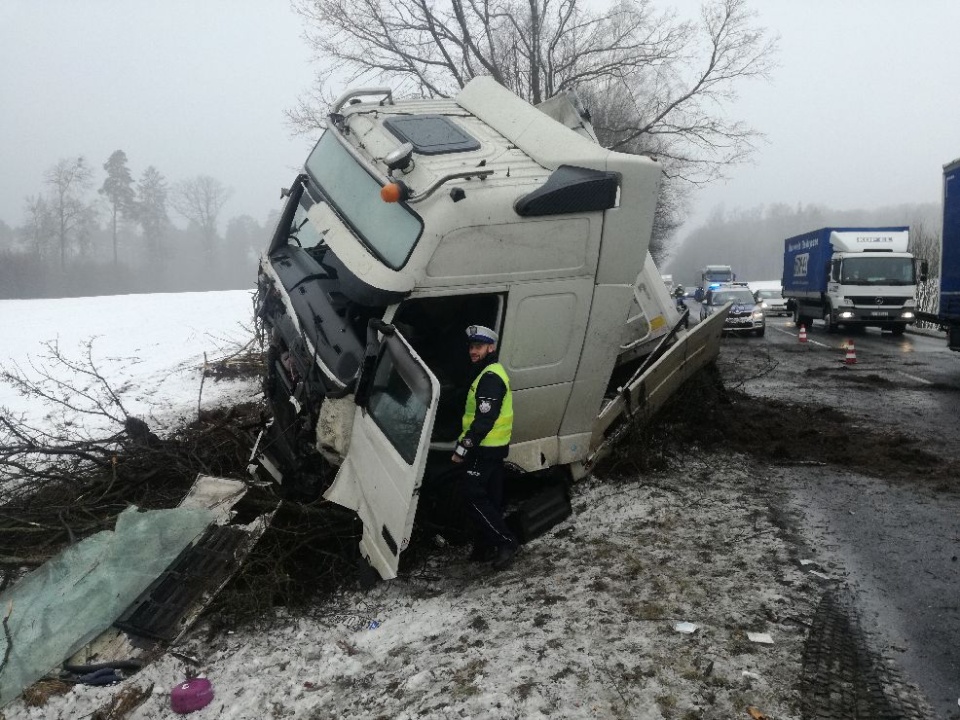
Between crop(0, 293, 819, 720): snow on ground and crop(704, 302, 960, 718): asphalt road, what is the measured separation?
0.34 metres

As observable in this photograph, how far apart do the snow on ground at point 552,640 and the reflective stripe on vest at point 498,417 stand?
2.64 feet

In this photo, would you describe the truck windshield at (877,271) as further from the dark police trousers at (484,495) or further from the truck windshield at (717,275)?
the dark police trousers at (484,495)

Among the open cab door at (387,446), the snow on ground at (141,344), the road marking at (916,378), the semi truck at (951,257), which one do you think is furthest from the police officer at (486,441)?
the semi truck at (951,257)

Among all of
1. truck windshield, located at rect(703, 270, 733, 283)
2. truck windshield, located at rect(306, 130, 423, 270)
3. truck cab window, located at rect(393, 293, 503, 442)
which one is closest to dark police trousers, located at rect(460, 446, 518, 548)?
truck cab window, located at rect(393, 293, 503, 442)

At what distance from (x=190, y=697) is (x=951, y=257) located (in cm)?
1209

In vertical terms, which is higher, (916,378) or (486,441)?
(486,441)

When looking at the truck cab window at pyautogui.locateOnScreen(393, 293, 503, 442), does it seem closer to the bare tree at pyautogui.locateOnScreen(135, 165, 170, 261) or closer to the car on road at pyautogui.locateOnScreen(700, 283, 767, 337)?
the car on road at pyautogui.locateOnScreen(700, 283, 767, 337)

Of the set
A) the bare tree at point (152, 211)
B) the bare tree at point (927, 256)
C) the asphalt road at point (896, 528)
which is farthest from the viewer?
the bare tree at point (152, 211)

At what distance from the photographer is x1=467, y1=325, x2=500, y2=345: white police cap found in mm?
4148

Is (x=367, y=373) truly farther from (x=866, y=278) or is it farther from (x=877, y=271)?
(x=877, y=271)

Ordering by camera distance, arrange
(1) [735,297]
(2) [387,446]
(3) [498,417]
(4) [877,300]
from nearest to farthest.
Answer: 1. (2) [387,446]
2. (3) [498,417]
3. (4) [877,300]
4. (1) [735,297]

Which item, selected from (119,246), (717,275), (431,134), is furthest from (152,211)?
(431,134)

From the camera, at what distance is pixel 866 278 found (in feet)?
60.6

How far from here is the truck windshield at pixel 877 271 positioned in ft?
59.7
